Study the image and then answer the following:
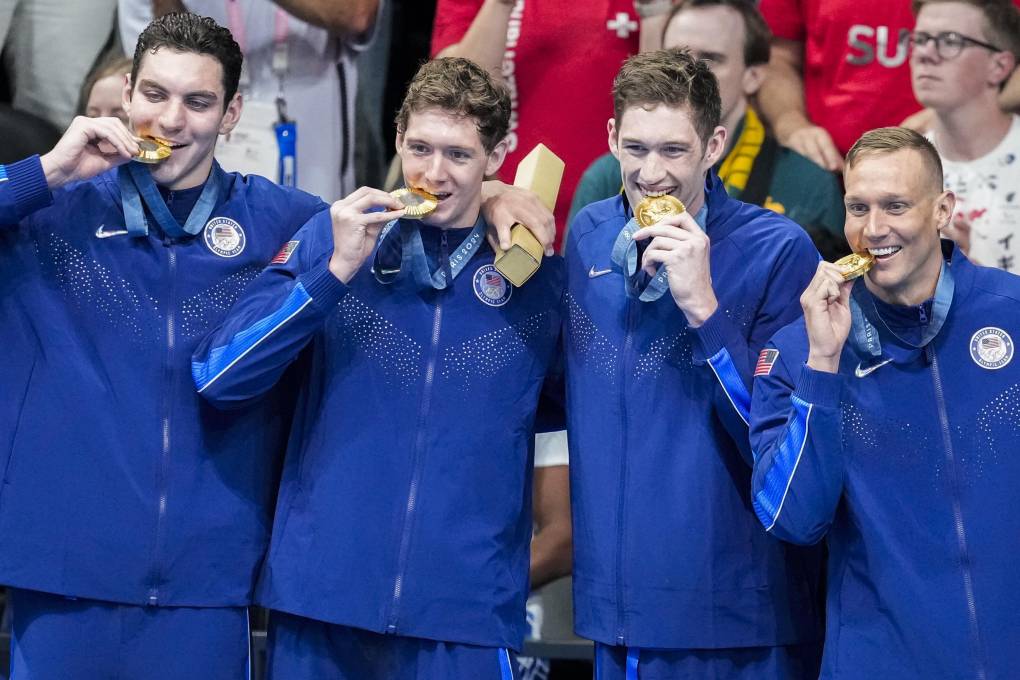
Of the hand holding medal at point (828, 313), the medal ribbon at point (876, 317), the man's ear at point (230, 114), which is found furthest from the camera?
the man's ear at point (230, 114)

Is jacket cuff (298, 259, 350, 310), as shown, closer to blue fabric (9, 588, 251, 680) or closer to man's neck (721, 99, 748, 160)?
blue fabric (9, 588, 251, 680)

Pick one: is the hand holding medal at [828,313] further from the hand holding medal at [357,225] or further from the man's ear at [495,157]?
the hand holding medal at [357,225]

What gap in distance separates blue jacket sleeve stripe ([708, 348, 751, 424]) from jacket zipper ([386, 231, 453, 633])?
0.70 meters

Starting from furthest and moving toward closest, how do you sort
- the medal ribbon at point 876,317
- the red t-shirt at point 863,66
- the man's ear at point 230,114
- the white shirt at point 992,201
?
the red t-shirt at point 863,66 → the white shirt at point 992,201 → the man's ear at point 230,114 → the medal ribbon at point 876,317

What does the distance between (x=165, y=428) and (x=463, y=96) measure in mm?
1134

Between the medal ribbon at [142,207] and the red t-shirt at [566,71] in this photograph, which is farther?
the red t-shirt at [566,71]

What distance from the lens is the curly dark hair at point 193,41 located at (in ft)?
12.7

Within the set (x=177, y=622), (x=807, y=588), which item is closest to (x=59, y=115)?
(x=177, y=622)

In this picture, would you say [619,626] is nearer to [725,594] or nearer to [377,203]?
[725,594]

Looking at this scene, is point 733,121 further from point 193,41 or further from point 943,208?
point 193,41

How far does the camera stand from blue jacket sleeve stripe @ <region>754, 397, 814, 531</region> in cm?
350

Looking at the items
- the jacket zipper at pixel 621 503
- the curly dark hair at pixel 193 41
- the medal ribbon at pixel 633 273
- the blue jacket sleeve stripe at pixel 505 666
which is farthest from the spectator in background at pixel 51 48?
the blue jacket sleeve stripe at pixel 505 666

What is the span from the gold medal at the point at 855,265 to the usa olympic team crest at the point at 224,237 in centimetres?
154

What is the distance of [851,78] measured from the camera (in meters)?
5.65
